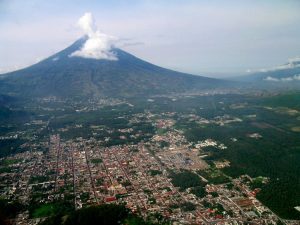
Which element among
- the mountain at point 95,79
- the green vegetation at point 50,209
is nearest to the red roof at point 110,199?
the green vegetation at point 50,209

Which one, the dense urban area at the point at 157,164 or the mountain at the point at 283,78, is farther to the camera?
the mountain at the point at 283,78

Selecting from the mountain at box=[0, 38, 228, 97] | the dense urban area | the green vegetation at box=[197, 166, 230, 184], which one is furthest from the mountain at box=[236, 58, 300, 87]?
the green vegetation at box=[197, 166, 230, 184]

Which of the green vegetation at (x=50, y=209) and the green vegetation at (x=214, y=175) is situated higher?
the green vegetation at (x=214, y=175)

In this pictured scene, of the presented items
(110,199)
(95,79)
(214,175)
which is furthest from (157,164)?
(95,79)

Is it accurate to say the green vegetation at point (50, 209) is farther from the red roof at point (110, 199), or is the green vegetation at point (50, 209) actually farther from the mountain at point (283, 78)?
the mountain at point (283, 78)

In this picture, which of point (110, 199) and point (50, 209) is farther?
point (110, 199)

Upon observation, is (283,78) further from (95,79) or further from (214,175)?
(214,175)

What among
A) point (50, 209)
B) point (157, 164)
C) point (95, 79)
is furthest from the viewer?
point (95, 79)

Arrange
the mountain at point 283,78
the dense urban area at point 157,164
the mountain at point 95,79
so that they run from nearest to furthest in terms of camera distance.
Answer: the dense urban area at point 157,164
the mountain at point 95,79
the mountain at point 283,78

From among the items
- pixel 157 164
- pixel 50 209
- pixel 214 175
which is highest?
pixel 214 175
